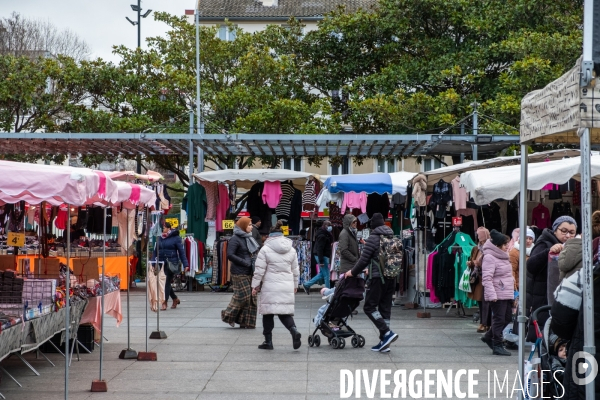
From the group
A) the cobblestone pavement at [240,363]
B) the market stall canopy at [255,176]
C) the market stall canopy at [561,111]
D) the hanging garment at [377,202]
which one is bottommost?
the cobblestone pavement at [240,363]

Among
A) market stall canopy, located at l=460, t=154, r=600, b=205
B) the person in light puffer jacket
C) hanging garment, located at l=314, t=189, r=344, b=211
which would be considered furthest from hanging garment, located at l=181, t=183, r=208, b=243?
the person in light puffer jacket

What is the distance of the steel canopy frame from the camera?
19.5 metres

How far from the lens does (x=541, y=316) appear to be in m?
8.04

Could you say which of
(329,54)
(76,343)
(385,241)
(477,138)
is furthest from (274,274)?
(329,54)

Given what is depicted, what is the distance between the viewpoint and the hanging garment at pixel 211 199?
21.5 metres

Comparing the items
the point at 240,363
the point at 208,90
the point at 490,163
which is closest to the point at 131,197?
the point at 240,363

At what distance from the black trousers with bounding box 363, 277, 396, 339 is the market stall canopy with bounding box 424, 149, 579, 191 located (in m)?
3.28

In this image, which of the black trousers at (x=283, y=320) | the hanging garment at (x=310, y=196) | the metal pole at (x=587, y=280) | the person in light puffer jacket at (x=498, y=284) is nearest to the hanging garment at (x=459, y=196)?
the person in light puffer jacket at (x=498, y=284)

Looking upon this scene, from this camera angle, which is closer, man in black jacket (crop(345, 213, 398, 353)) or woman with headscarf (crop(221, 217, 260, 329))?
man in black jacket (crop(345, 213, 398, 353))

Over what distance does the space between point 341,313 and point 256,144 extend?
9940 mm

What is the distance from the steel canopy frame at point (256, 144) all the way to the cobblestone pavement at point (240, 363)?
5654 millimetres

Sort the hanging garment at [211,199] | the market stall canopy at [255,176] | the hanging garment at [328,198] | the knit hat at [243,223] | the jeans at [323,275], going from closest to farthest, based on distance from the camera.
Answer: the knit hat at [243,223], the hanging garment at [328,198], the jeans at [323,275], the market stall canopy at [255,176], the hanging garment at [211,199]

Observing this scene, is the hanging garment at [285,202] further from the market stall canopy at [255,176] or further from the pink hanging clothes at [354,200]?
the pink hanging clothes at [354,200]

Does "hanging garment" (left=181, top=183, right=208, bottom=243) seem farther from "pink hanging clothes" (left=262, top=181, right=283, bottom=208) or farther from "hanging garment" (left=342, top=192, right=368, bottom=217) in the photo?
"hanging garment" (left=342, top=192, right=368, bottom=217)
